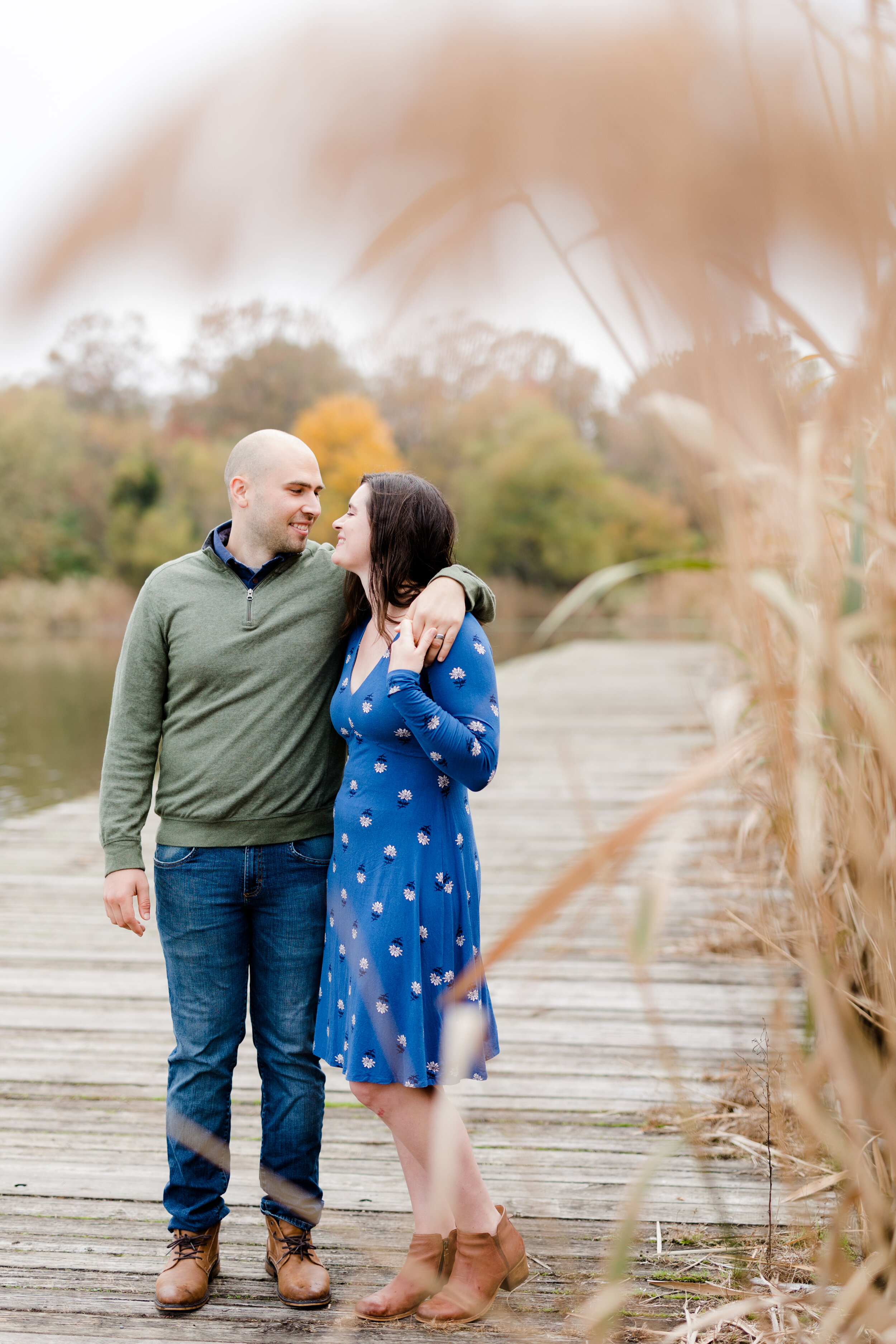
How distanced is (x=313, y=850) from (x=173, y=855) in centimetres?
23

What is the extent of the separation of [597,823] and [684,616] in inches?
90.6

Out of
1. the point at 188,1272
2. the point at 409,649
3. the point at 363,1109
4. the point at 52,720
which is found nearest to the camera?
the point at 409,649

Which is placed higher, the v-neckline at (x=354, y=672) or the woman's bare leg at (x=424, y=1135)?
the v-neckline at (x=354, y=672)

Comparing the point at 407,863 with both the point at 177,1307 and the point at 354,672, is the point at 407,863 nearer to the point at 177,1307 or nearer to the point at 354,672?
A: the point at 354,672

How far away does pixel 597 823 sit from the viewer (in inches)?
209

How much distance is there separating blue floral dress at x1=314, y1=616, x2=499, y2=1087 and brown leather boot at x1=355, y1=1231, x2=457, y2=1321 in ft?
0.86

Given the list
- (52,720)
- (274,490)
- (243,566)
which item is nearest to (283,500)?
(274,490)

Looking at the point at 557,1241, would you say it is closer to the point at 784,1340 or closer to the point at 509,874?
the point at 784,1340

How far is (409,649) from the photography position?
5.42ft

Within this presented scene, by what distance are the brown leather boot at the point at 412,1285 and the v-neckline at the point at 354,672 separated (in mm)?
838

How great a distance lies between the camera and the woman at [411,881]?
167 cm

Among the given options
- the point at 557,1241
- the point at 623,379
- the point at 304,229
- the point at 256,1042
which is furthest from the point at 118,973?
the point at 304,229

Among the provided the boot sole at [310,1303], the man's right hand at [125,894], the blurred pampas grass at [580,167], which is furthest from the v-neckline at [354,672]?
the blurred pampas grass at [580,167]

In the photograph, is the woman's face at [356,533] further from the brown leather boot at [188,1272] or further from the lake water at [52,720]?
the lake water at [52,720]
